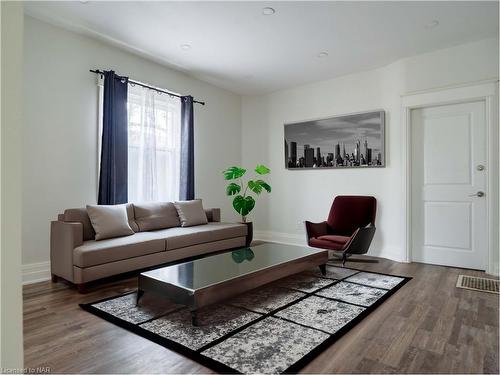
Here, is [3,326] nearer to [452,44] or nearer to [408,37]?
[408,37]

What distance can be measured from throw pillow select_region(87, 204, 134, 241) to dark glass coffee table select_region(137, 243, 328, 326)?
109 centimetres

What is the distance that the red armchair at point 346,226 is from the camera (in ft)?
13.5

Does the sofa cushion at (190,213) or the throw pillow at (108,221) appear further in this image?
the sofa cushion at (190,213)

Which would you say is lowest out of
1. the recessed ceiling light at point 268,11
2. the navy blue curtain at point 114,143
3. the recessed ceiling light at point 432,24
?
the navy blue curtain at point 114,143

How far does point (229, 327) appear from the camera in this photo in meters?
2.27

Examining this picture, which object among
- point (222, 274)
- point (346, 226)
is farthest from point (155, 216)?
point (346, 226)

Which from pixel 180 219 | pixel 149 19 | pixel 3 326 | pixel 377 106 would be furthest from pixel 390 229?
pixel 3 326

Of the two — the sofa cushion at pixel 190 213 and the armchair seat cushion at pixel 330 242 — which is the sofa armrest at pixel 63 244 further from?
the armchair seat cushion at pixel 330 242

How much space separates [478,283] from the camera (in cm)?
338

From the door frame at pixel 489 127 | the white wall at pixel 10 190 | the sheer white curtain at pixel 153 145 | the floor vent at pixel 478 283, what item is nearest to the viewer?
the white wall at pixel 10 190

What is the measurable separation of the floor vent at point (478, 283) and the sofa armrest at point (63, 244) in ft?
12.7

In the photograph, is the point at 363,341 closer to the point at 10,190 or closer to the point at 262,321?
the point at 262,321

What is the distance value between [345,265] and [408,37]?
113 inches

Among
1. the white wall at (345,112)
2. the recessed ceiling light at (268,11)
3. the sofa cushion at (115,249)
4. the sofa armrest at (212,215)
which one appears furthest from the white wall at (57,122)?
the white wall at (345,112)
